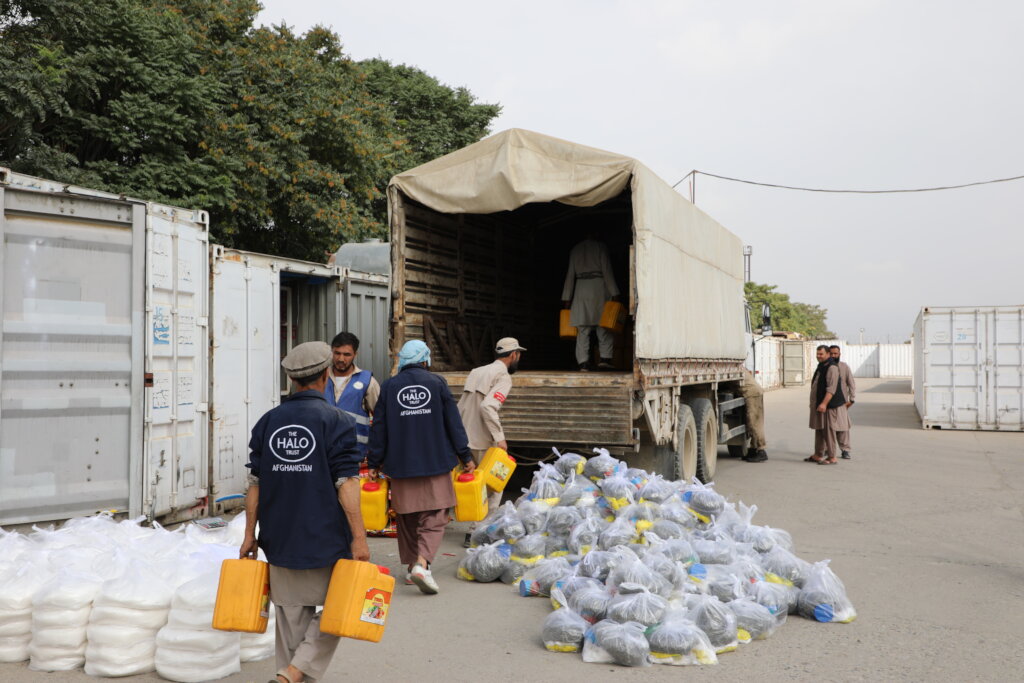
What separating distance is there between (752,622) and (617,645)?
83cm

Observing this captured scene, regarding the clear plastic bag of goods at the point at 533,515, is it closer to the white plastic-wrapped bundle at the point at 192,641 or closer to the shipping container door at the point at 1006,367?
the white plastic-wrapped bundle at the point at 192,641

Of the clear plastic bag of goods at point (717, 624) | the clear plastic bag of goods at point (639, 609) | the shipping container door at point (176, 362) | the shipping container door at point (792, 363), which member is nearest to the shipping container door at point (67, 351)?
the shipping container door at point (176, 362)

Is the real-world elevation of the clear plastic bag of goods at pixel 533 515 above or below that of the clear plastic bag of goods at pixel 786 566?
above

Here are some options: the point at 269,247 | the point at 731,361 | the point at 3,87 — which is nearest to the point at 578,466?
the point at 731,361

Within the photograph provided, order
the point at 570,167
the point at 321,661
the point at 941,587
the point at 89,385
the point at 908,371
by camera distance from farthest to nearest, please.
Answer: the point at 908,371
the point at 570,167
the point at 89,385
the point at 941,587
the point at 321,661

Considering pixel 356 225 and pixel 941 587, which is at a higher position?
pixel 356 225

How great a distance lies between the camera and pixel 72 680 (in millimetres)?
3684

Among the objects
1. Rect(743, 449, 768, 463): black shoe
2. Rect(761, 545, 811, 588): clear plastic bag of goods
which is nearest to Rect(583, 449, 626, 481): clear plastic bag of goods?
Rect(761, 545, 811, 588): clear plastic bag of goods

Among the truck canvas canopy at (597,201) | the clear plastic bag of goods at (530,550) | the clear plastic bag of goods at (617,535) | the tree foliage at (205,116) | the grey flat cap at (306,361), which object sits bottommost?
the clear plastic bag of goods at (530,550)

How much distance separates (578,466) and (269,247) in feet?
45.6

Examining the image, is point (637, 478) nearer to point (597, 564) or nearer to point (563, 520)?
point (563, 520)

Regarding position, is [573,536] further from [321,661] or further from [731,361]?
[731,361]

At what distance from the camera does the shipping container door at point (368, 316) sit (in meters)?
9.46

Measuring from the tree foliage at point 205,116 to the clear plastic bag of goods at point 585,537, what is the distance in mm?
10615
